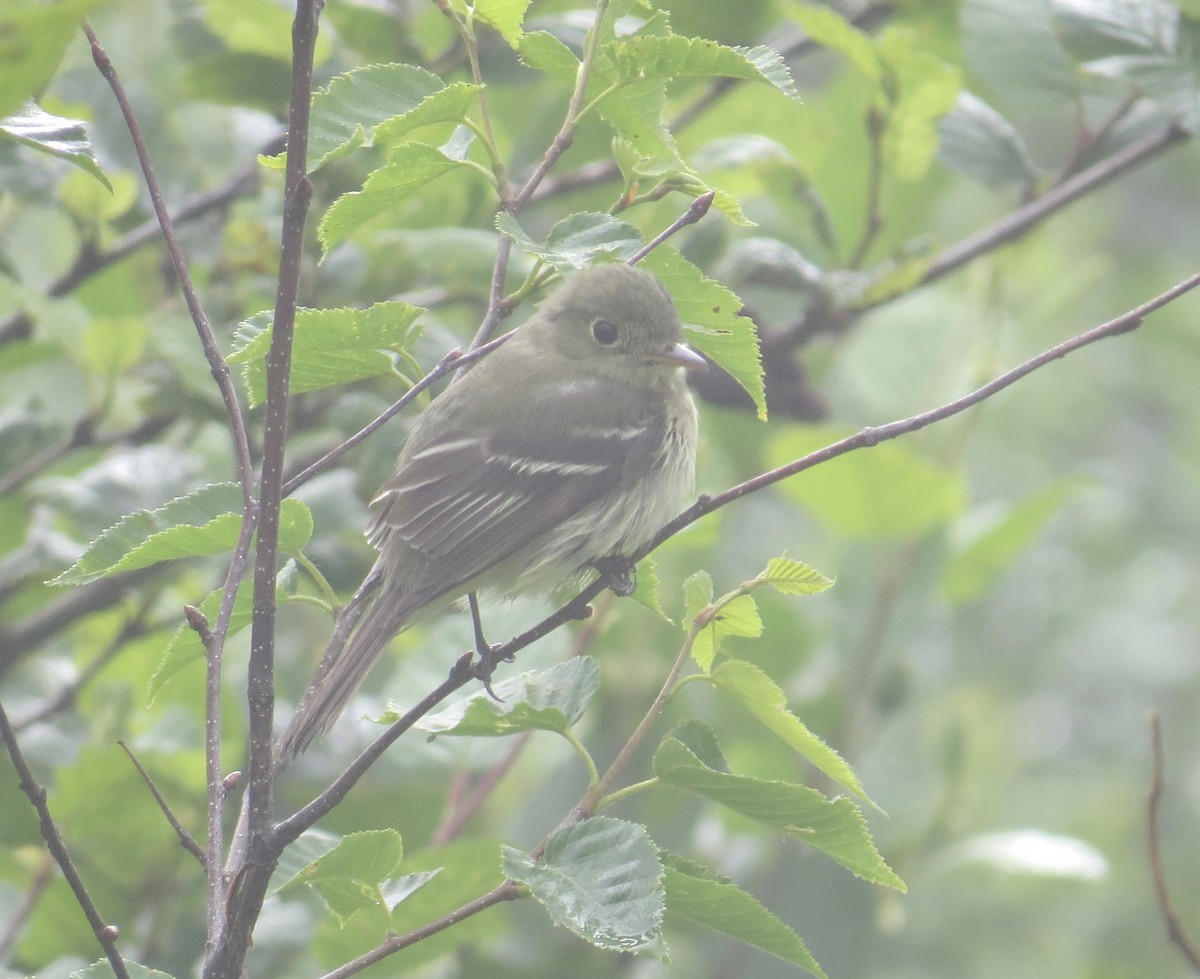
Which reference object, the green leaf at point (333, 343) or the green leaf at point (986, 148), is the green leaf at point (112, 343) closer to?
the green leaf at point (333, 343)

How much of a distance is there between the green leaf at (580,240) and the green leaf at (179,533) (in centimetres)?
53

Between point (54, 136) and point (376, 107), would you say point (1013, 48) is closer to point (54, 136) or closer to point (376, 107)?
point (376, 107)

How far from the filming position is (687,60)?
7.29 feet

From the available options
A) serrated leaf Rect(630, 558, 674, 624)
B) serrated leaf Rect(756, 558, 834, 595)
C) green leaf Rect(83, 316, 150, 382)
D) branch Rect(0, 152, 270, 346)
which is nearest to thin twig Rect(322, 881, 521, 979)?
serrated leaf Rect(756, 558, 834, 595)

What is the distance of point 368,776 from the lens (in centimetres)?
395

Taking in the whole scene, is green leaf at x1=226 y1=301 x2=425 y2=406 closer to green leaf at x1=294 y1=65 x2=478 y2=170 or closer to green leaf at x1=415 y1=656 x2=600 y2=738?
green leaf at x1=294 y1=65 x2=478 y2=170

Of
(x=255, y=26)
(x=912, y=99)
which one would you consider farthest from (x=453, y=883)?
(x=912, y=99)

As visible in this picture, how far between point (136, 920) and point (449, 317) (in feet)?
6.27

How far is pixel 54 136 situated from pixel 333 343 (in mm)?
501

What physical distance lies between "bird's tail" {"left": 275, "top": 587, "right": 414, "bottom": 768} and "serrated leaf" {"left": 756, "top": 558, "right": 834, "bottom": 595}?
769 mm

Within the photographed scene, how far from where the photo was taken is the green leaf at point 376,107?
7.04 feet

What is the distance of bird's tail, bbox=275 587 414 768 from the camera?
249cm

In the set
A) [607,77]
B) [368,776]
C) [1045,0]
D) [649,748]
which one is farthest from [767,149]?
[368,776]

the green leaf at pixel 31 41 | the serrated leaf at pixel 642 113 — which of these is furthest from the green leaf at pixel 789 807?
the green leaf at pixel 31 41
